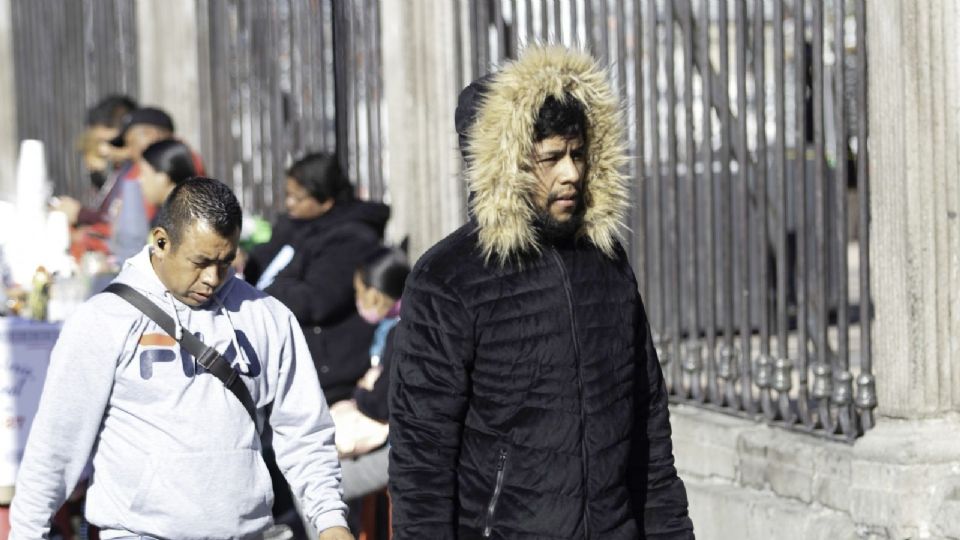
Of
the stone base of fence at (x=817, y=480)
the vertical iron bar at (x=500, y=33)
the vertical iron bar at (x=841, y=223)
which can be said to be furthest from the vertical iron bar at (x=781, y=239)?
the vertical iron bar at (x=500, y=33)

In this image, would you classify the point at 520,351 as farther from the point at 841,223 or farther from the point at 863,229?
the point at 841,223

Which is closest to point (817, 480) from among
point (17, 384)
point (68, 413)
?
point (17, 384)

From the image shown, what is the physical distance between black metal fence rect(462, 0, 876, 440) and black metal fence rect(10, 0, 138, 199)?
6571 millimetres

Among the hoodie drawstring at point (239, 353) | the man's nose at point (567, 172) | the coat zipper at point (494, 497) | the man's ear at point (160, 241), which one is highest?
the man's nose at point (567, 172)

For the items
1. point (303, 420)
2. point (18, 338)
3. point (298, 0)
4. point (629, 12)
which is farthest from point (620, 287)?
point (298, 0)

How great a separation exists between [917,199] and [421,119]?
3729mm

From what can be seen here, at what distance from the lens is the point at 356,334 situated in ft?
24.2

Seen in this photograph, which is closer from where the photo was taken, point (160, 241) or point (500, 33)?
point (160, 241)

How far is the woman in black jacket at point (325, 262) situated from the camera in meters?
7.34

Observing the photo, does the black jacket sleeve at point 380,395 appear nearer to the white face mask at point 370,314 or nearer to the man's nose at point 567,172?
the white face mask at point 370,314

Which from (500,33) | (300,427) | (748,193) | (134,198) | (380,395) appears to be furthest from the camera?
(500,33)

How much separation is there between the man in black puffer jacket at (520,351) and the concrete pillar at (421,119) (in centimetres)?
468

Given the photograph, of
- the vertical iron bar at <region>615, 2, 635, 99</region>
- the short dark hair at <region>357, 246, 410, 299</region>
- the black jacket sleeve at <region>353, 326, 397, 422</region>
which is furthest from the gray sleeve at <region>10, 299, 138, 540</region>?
the vertical iron bar at <region>615, 2, 635, 99</region>

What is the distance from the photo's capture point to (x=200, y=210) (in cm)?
444
